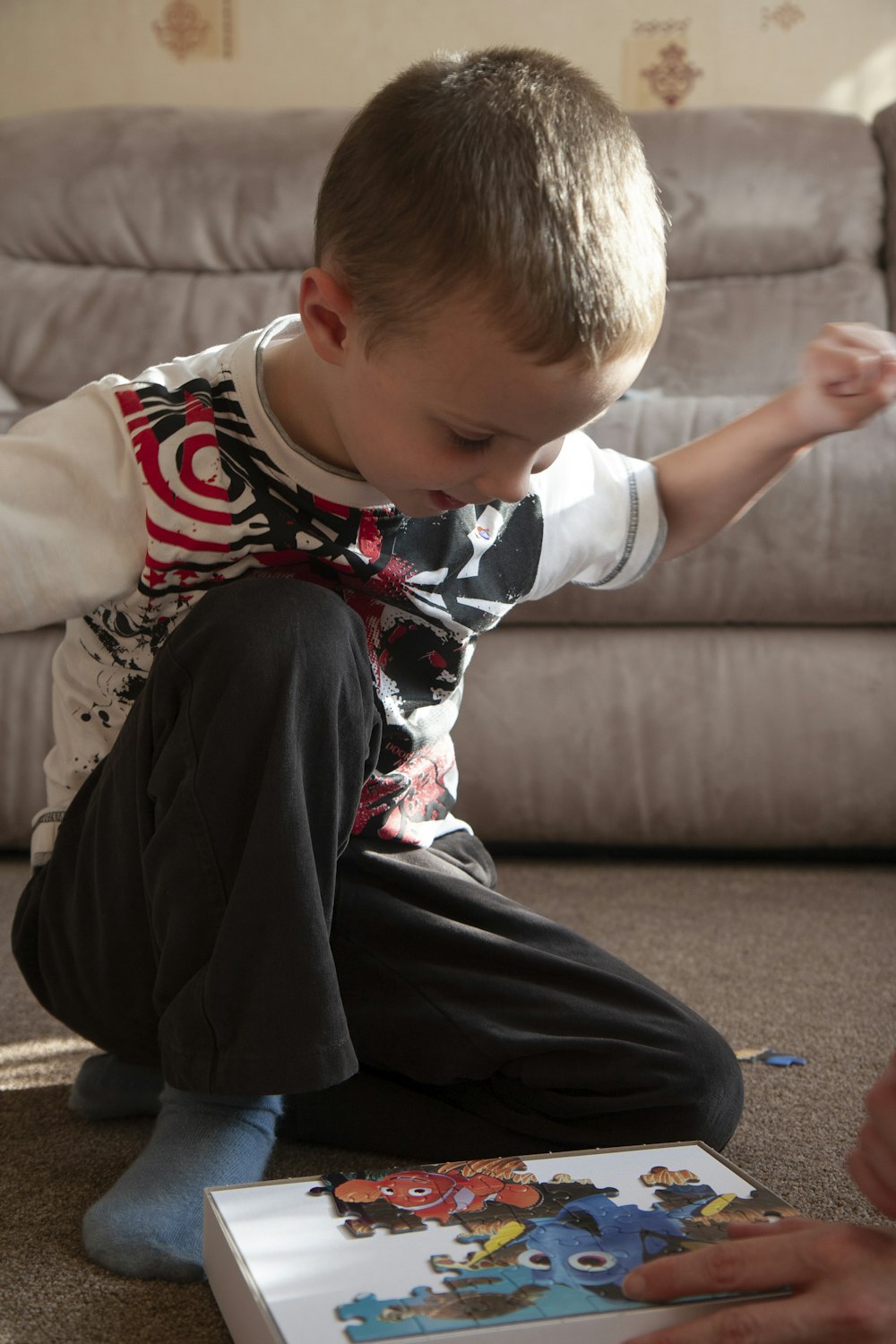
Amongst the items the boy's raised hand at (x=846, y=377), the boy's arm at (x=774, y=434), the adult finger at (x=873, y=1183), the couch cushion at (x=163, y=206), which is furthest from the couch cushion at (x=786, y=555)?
the adult finger at (x=873, y=1183)

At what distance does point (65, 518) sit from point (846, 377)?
0.44 meters

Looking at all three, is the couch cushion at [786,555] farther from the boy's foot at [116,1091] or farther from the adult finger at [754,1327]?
the adult finger at [754,1327]

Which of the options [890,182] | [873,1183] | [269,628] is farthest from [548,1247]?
[890,182]

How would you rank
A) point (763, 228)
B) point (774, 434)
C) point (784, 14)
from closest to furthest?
point (774, 434), point (763, 228), point (784, 14)

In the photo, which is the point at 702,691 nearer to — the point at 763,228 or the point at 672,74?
the point at 763,228

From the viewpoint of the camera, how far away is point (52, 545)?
0.69 m

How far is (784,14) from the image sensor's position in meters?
2.24

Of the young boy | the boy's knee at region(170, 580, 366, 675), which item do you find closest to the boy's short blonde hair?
the young boy

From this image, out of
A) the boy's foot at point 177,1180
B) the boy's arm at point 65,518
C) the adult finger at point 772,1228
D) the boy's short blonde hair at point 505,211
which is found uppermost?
the boy's short blonde hair at point 505,211

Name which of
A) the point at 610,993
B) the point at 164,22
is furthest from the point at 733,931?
the point at 164,22

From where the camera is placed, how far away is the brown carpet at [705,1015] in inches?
23.4

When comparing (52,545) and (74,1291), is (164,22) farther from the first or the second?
(74,1291)

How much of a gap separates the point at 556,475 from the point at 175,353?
1.15 m

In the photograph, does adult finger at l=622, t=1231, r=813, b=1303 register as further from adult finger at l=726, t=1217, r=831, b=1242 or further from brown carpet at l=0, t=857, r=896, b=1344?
brown carpet at l=0, t=857, r=896, b=1344
